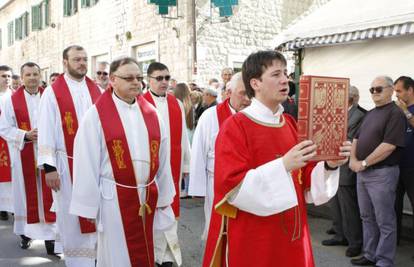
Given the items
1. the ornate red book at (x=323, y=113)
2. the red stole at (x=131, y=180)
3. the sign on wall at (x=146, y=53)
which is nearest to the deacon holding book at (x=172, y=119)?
the red stole at (x=131, y=180)

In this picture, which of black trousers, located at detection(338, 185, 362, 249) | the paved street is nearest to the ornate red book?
the paved street

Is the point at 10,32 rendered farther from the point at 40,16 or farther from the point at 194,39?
the point at 194,39

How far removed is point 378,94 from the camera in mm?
5230

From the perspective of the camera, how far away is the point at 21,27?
30609 mm

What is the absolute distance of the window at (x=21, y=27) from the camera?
2977 centimetres

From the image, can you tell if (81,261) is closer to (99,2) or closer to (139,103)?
(139,103)

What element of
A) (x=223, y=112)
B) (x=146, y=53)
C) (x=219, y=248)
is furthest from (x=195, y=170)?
(x=146, y=53)

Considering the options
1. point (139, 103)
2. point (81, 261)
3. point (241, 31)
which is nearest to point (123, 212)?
point (139, 103)

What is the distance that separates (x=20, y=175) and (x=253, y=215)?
4.48 meters

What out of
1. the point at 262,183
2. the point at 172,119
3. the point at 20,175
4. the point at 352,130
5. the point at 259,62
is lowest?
the point at 20,175

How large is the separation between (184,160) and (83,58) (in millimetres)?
1653

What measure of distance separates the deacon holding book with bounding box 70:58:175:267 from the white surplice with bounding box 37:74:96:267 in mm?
1037

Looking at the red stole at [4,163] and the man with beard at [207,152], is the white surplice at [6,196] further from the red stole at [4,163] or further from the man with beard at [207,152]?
the man with beard at [207,152]

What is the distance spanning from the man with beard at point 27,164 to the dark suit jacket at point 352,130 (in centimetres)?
342
